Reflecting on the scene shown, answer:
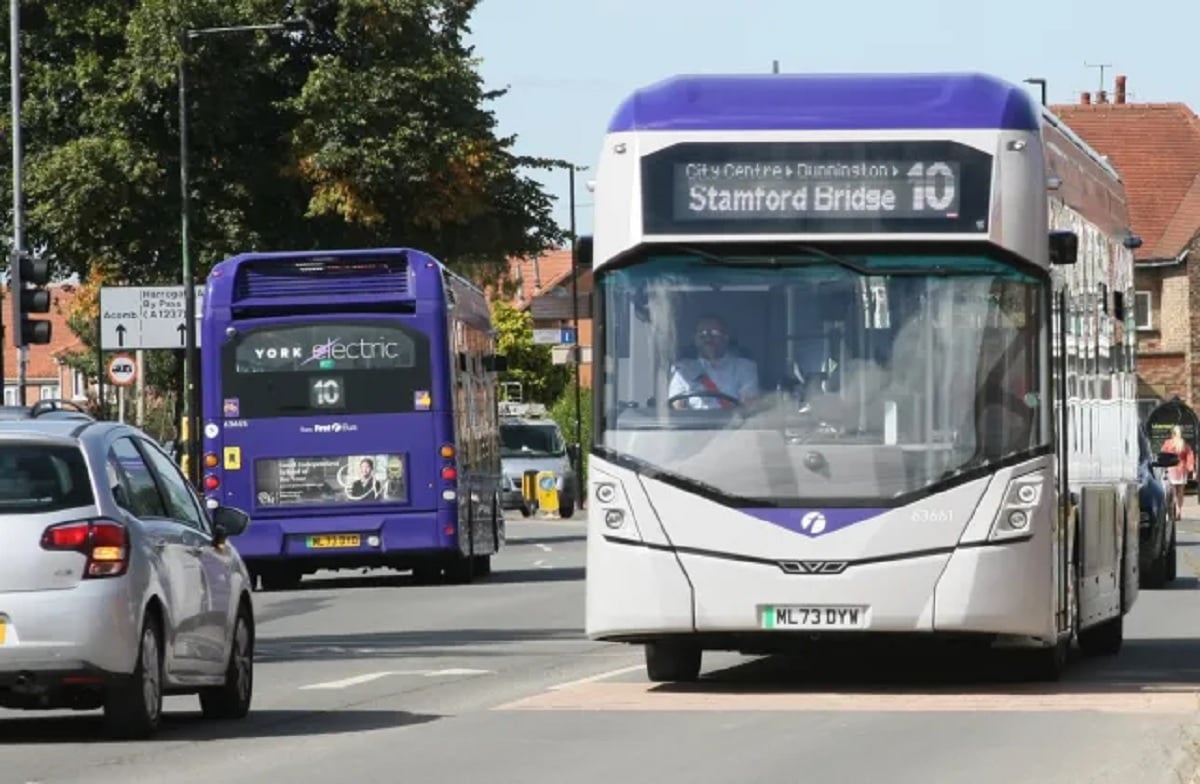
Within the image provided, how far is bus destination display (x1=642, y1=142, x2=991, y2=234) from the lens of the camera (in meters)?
17.8

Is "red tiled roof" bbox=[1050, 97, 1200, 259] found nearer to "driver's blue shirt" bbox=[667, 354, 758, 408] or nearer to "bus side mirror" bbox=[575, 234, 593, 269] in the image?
"bus side mirror" bbox=[575, 234, 593, 269]

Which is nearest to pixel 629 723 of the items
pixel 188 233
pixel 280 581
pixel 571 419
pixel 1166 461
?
pixel 1166 461

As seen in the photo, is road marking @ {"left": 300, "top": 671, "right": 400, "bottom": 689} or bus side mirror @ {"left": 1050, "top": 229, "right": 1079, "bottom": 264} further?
road marking @ {"left": 300, "top": 671, "right": 400, "bottom": 689}

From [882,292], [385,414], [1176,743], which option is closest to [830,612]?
[882,292]

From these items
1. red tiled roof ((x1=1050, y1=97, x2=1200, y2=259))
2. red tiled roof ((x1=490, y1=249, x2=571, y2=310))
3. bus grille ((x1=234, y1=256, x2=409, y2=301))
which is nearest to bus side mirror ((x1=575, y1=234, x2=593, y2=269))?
bus grille ((x1=234, y1=256, x2=409, y2=301))

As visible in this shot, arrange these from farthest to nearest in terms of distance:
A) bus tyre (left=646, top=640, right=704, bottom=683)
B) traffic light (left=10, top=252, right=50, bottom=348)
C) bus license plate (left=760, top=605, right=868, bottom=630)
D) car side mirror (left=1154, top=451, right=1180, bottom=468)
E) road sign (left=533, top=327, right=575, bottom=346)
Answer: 1. road sign (left=533, top=327, right=575, bottom=346)
2. traffic light (left=10, top=252, right=50, bottom=348)
3. car side mirror (left=1154, top=451, right=1180, bottom=468)
4. bus tyre (left=646, top=640, right=704, bottom=683)
5. bus license plate (left=760, top=605, right=868, bottom=630)

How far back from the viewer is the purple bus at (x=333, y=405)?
1328 inches

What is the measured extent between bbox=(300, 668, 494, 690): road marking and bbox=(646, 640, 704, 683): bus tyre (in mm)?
1955

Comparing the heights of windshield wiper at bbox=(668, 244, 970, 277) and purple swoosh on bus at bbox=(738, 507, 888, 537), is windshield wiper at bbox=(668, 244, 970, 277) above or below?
above

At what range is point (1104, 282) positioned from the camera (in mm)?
21703

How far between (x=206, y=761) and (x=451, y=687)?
5254 millimetres

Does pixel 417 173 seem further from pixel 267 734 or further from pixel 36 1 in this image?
pixel 267 734

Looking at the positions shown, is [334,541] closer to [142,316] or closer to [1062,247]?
[1062,247]

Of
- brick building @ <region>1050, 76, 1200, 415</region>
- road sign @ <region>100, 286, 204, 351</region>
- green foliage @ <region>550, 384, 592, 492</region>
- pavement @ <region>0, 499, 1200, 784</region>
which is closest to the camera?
pavement @ <region>0, 499, 1200, 784</region>
